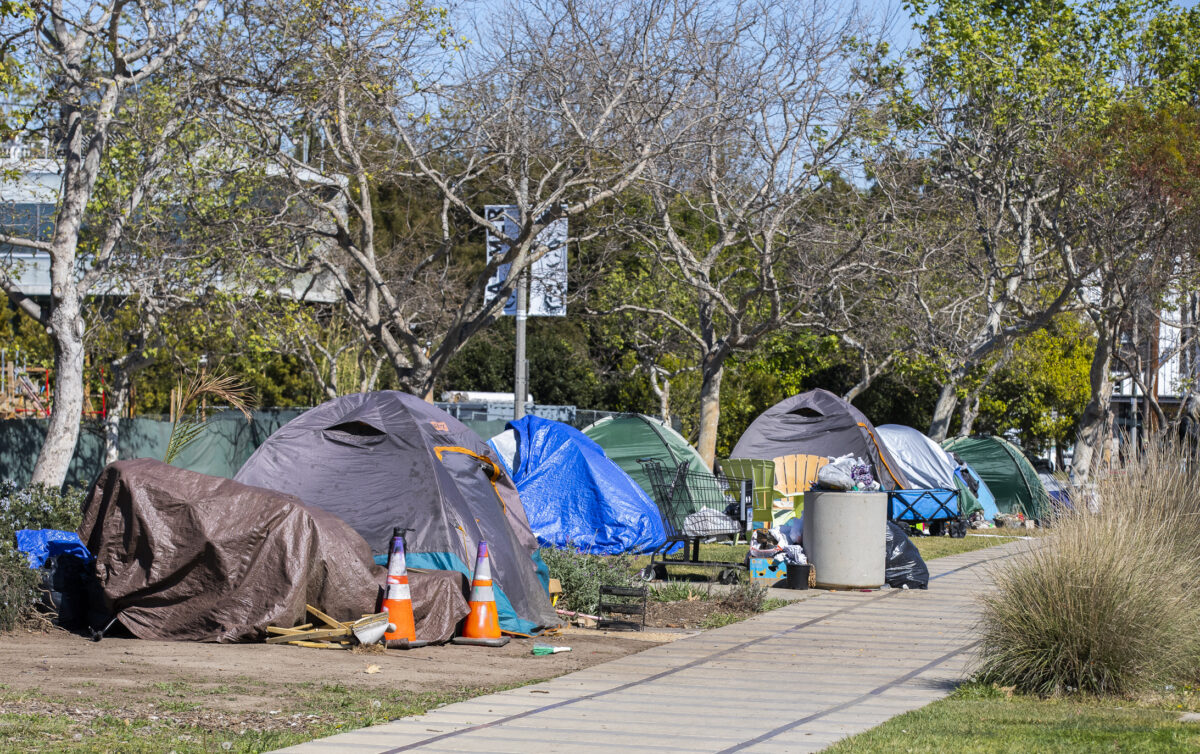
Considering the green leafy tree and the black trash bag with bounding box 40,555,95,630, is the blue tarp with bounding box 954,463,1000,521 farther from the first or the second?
the black trash bag with bounding box 40,555,95,630

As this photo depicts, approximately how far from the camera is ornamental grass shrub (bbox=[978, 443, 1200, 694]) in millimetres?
7871

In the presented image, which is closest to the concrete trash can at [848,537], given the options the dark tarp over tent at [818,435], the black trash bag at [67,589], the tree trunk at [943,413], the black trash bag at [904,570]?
the black trash bag at [904,570]

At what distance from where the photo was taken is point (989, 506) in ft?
78.7

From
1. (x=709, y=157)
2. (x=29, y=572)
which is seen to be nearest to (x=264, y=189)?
(x=709, y=157)

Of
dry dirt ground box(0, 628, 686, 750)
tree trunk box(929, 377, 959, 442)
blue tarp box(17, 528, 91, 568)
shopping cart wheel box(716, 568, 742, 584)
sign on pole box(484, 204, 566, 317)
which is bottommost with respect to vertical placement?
dry dirt ground box(0, 628, 686, 750)

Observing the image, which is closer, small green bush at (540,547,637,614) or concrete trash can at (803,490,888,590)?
small green bush at (540,547,637,614)

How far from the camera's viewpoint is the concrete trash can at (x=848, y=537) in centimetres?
1293

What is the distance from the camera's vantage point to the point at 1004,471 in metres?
25.0

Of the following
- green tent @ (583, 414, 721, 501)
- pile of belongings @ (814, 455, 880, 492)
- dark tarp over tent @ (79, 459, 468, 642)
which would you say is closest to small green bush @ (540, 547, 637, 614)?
dark tarp over tent @ (79, 459, 468, 642)

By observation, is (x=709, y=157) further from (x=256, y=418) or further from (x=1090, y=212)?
(x=256, y=418)

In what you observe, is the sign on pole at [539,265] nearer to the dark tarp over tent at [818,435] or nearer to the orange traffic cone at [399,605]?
the dark tarp over tent at [818,435]

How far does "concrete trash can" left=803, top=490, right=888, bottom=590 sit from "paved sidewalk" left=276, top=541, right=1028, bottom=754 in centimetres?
139

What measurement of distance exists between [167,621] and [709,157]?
1401 cm

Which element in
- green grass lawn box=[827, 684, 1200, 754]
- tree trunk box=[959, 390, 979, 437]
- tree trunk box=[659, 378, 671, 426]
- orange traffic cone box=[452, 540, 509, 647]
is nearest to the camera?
green grass lawn box=[827, 684, 1200, 754]
